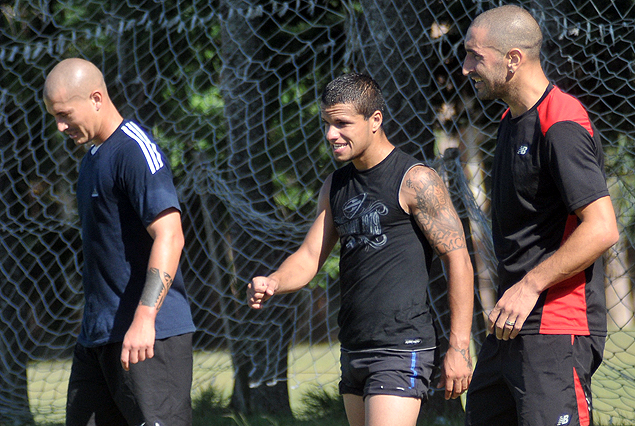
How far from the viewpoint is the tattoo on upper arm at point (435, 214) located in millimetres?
2504

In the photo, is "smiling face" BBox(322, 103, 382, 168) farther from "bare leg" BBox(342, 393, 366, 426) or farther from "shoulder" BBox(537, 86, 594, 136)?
"bare leg" BBox(342, 393, 366, 426)

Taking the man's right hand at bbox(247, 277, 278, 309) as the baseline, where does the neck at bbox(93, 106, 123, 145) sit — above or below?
above

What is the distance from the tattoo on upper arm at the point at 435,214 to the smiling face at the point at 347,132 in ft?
0.72

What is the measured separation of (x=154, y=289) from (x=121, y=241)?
272mm

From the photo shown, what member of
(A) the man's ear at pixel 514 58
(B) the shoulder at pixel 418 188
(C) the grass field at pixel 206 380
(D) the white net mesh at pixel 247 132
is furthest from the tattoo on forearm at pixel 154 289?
(C) the grass field at pixel 206 380

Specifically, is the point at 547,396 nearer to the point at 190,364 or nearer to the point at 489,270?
the point at 190,364

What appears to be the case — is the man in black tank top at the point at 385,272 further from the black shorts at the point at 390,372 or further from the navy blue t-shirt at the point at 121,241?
the navy blue t-shirt at the point at 121,241

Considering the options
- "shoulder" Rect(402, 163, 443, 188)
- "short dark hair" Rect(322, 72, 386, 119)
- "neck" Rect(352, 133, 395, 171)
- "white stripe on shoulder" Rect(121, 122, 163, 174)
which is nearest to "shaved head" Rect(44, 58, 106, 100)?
"white stripe on shoulder" Rect(121, 122, 163, 174)

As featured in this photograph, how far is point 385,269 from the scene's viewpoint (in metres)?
2.55

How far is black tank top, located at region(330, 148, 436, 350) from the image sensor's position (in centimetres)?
251

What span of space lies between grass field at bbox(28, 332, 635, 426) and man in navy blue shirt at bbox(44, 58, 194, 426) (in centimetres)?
202

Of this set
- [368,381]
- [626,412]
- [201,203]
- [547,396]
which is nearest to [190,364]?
[368,381]

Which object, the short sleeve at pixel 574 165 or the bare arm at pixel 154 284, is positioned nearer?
the short sleeve at pixel 574 165

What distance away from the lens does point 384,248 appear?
2.56 m
